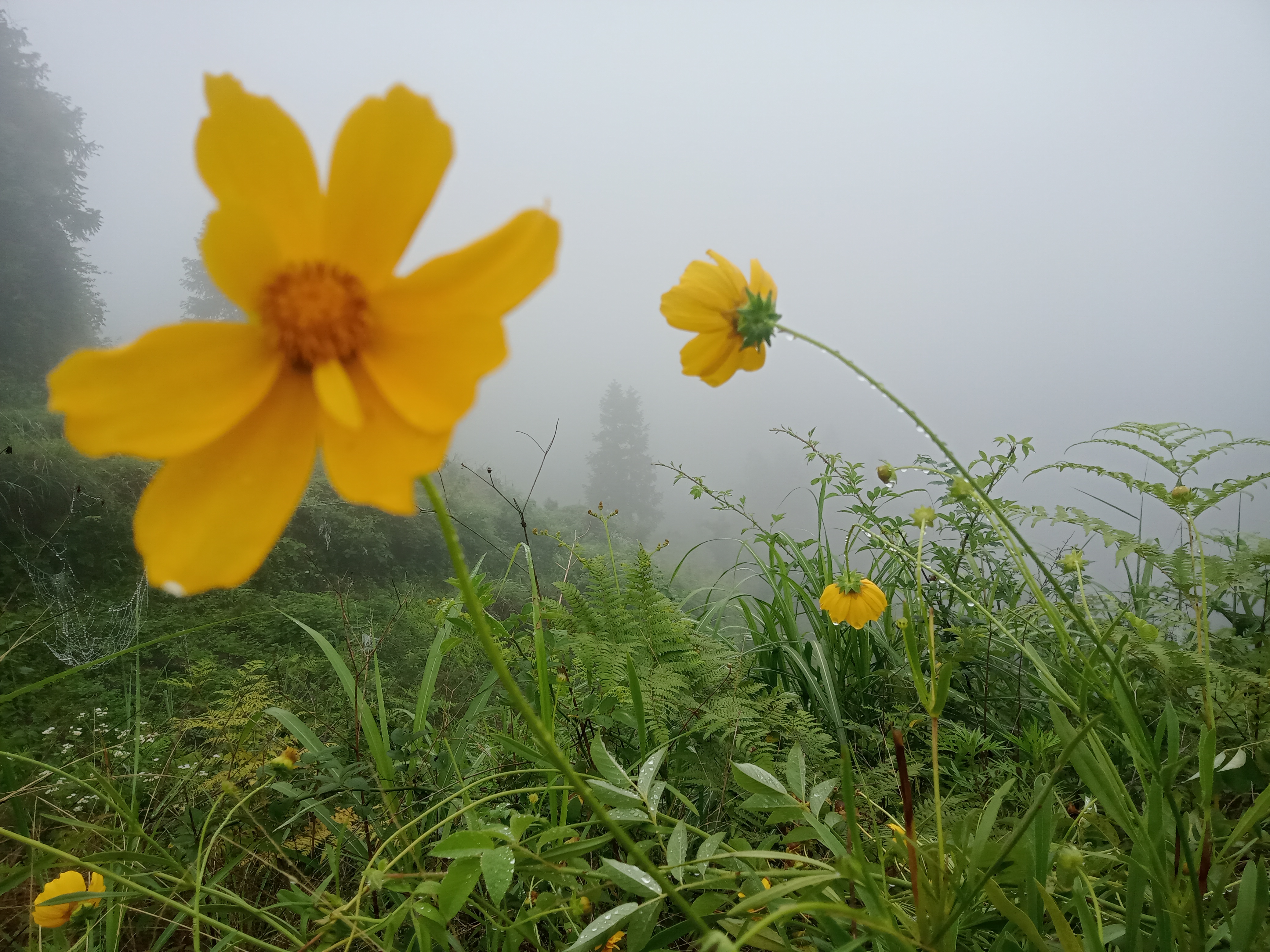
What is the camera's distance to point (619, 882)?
1.42ft

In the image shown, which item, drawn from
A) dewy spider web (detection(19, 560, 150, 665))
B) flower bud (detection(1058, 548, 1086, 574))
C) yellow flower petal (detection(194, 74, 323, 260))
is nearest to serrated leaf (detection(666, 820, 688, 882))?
yellow flower petal (detection(194, 74, 323, 260))

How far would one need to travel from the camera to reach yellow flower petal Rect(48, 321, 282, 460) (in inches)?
8.9

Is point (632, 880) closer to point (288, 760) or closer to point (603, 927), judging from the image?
point (603, 927)

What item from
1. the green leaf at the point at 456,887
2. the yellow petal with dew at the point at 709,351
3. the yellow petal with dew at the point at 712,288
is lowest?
the green leaf at the point at 456,887

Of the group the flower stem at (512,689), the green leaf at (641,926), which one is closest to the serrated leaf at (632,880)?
the green leaf at (641,926)

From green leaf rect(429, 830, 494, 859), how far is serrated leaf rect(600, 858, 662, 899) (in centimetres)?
9

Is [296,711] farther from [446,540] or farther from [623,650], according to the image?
[446,540]

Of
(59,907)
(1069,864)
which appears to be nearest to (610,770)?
(1069,864)

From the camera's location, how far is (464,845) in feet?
1.42

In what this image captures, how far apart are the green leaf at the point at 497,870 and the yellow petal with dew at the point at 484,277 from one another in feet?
1.23

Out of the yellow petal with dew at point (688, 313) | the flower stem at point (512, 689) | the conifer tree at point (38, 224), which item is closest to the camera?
the flower stem at point (512, 689)

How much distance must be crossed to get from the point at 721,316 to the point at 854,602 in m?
0.71

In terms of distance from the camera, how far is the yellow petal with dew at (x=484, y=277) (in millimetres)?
240

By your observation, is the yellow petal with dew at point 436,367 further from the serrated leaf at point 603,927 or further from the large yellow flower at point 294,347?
the serrated leaf at point 603,927
